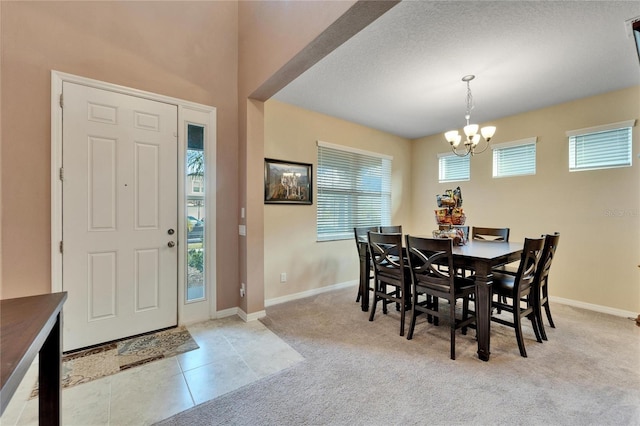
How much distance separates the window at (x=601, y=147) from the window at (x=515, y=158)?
1.37 feet

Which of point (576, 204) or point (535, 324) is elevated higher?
point (576, 204)

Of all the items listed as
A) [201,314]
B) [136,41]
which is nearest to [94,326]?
[201,314]

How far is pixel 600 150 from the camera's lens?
3.29 meters

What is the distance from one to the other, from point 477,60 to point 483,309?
2260 millimetres

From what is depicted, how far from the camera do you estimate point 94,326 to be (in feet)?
7.48

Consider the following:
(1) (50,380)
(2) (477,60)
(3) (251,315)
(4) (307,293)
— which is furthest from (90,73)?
(2) (477,60)

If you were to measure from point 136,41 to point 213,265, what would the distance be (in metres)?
2.25

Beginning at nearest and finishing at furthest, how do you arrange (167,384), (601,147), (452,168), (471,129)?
(167,384) → (471,129) → (601,147) → (452,168)

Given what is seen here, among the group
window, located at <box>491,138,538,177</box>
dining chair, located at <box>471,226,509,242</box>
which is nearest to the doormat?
dining chair, located at <box>471,226,509,242</box>

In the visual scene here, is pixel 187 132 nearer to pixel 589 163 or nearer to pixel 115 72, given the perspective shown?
pixel 115 72

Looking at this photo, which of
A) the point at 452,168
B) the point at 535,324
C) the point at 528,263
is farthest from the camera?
the point at 452,168

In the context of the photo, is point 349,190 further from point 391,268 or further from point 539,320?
point 539,320

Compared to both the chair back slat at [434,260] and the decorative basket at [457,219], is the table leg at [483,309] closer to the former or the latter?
the chair back slat at [434,260]

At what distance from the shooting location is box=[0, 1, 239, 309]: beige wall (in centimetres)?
198
